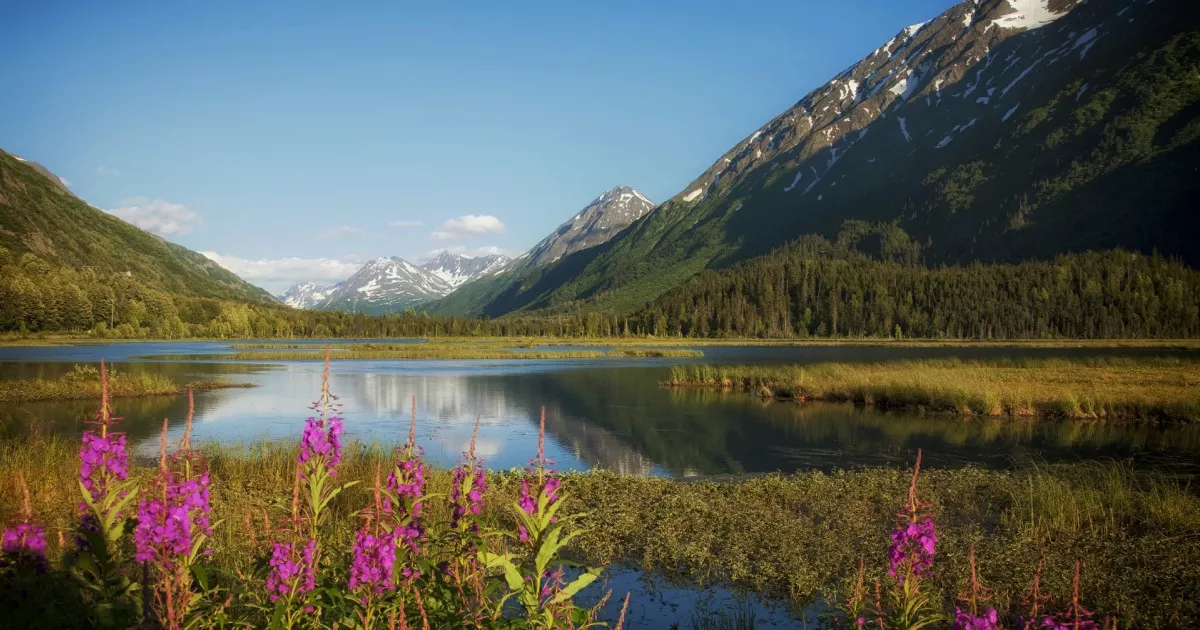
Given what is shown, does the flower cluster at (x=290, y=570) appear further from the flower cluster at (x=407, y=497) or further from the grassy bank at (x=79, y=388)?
the grassy bank at (x=79, y=388)

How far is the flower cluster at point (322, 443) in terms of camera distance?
215 inches

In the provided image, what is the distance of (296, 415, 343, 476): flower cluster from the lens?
5457 mm

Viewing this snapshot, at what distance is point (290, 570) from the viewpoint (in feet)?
15.9

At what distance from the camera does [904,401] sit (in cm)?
4084

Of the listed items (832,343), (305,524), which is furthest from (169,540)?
(832,343)

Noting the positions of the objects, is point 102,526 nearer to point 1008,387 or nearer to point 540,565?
point 540,565

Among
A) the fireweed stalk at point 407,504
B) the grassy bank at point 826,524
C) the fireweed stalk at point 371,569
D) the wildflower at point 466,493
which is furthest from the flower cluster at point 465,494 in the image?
the grassy bank at point 826,524

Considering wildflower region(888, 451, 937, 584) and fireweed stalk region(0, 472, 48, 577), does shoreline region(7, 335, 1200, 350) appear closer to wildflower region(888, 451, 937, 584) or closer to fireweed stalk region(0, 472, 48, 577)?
wildflower region(888, 451, 937, 584)

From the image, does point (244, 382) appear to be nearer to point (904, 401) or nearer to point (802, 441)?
point (802, 441)

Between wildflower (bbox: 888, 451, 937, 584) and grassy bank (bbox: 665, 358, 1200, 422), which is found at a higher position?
wildflower (bbox: 888, 451, 937, 584)

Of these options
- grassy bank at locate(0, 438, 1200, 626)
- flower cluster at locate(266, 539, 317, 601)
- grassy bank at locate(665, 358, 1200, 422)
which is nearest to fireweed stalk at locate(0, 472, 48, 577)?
flower cluster at locate(266, 539, 317, 601)

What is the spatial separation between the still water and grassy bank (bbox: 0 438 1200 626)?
612 cm

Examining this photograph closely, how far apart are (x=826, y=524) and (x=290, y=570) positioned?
1245 cm

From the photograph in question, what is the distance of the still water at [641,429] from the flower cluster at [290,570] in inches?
732
